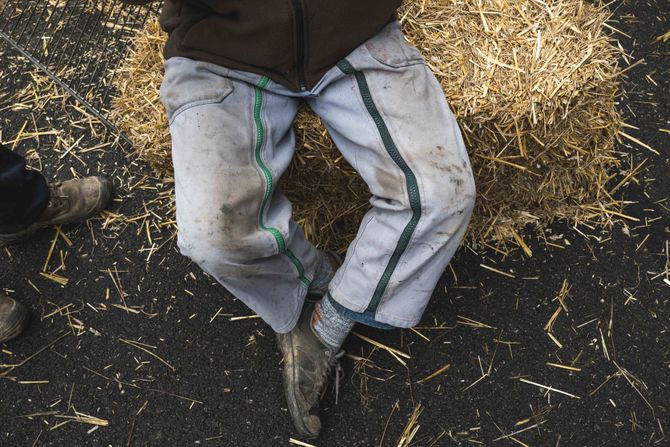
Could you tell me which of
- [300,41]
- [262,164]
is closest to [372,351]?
[262,164]

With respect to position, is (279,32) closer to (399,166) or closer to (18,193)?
(399,166)

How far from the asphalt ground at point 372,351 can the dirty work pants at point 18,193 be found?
225 millimetres

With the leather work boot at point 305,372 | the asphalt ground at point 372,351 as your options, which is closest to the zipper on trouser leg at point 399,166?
the leather work boot at point 305,372

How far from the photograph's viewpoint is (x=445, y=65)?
6.63ft

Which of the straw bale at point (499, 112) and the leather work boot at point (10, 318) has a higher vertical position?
the straw bale at point (499, 112)

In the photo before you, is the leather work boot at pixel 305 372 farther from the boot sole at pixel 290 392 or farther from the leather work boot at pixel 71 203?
the leather work boot at pixel 71 203

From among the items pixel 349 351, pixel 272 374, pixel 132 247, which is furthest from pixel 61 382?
pixel 349 351

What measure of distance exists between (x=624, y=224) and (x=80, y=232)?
2.19m

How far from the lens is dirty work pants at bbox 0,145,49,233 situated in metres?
2.21

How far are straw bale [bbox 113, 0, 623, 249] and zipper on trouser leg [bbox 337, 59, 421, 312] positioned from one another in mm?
215

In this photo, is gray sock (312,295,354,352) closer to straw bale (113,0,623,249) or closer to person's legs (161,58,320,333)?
person's legs (161,58,320,333)

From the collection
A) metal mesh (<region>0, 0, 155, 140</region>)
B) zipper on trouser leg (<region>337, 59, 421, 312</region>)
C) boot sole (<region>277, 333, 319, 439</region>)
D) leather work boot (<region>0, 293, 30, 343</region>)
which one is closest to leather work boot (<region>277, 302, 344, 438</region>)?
boot sole (<region>277, 333, 319, 439</region>)

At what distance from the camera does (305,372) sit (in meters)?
2.11

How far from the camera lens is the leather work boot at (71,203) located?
250 centimetres
